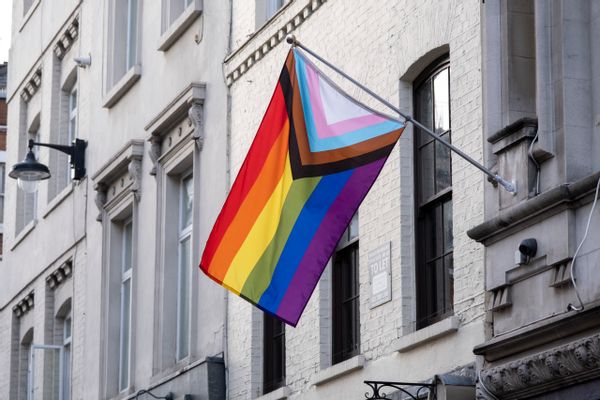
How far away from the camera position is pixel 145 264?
82.7 feet

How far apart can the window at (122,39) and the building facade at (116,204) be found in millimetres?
23

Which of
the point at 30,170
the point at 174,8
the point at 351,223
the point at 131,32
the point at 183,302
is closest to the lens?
the point at 351,223

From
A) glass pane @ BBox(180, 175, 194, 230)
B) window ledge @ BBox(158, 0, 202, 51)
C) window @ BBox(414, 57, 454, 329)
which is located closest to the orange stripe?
window @ BBox(414, 57, 454, 329)

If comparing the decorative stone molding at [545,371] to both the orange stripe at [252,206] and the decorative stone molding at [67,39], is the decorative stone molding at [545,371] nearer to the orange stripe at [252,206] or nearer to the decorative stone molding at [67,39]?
the orange stripe at [252,206]

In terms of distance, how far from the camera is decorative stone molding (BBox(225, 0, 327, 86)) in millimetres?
20203

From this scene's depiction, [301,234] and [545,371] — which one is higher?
[301,234]

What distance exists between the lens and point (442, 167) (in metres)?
17.0

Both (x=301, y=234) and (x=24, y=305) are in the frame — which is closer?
(x=301, y=234)

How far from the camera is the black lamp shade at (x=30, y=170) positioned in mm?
26109

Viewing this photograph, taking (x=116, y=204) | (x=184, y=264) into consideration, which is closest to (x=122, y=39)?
(x=116, y=204)

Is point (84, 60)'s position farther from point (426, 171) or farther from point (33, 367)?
point (426, 171)

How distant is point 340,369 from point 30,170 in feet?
31.2

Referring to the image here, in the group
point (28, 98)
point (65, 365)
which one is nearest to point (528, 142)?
point (65, 365)

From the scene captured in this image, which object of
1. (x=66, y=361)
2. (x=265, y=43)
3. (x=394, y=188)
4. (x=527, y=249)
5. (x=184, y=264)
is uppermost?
(x=265, y=43)
